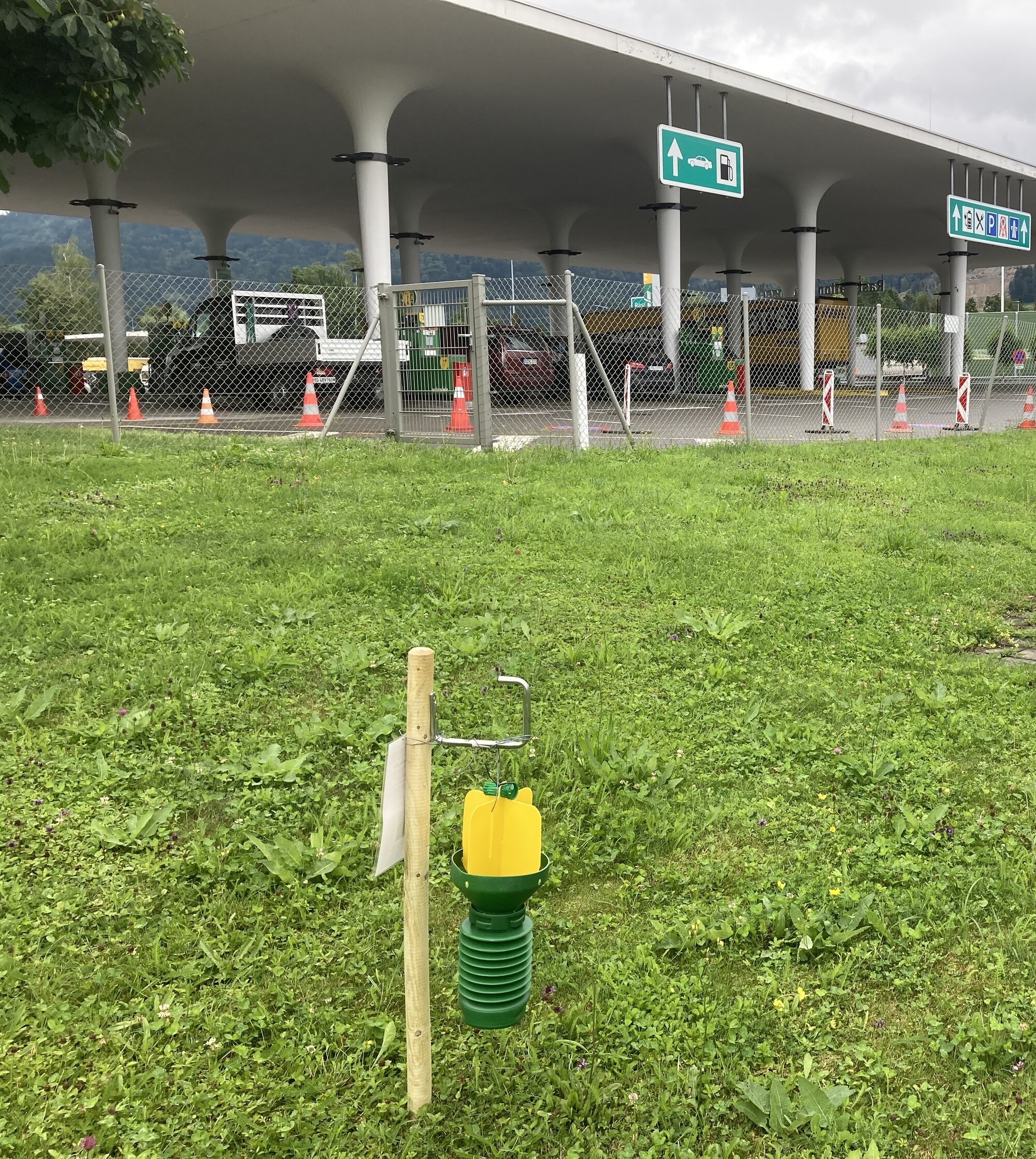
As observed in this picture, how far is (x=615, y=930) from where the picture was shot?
2.96 metres

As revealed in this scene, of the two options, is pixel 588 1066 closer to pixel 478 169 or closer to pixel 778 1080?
pixel 778 1080

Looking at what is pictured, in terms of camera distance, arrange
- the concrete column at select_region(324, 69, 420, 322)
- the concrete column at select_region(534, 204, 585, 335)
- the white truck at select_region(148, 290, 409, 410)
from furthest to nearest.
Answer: the concrete column at select_region(534, 204, 585, 335), the white truck at select_region(148, 290, 409, 410), the concrete column at select_region(324, 69, 420, 322)

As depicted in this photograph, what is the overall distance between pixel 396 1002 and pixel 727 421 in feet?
40.9

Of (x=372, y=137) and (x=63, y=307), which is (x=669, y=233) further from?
(x=63, y=307)

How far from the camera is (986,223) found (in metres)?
27.2

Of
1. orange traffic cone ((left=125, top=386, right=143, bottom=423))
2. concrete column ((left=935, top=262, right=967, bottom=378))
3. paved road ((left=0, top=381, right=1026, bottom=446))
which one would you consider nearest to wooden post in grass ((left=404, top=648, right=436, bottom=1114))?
paved road ((left=0, top=381, right=1026, bottom=446))

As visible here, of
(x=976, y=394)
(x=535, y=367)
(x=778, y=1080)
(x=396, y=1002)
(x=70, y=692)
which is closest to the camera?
(x=778, y=1080)

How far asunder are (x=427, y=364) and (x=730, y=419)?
4.91 metres

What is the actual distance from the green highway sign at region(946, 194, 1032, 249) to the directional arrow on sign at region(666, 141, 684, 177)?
10.3 metres

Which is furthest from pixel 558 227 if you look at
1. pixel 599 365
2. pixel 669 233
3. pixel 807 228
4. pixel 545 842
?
pixel 545 842

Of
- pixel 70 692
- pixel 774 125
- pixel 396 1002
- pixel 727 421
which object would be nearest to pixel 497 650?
pixel 70 692

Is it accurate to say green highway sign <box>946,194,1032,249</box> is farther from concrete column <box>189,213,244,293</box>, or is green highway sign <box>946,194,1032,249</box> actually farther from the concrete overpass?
concrete column <box>189,213,244,293</box>

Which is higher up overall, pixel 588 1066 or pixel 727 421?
pixel 727 421

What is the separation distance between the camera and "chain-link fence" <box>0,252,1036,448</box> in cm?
1130
